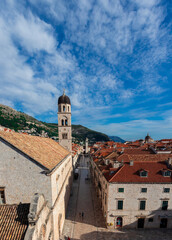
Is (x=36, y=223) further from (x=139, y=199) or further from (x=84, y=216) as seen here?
(x=139, y=199)

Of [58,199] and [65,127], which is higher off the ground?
[65,127]

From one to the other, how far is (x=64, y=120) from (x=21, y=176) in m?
21.8

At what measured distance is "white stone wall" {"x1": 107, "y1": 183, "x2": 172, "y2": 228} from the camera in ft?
63.5

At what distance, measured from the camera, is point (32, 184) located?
503 inches

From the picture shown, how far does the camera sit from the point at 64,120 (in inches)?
1326

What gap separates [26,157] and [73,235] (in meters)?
17.0

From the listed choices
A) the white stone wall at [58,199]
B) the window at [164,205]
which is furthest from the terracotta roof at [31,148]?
the window at [164,205]

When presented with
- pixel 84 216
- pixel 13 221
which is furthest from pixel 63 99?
pixel 84 216

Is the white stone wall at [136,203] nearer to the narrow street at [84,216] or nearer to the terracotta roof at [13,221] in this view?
the narrow street at [84,216]

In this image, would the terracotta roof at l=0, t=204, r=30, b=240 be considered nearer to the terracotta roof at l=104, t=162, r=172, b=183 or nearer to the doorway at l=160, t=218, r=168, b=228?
the terracotta roof at l=104, t=162, r=172, b=183

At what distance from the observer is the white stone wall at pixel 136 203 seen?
19.4 meters

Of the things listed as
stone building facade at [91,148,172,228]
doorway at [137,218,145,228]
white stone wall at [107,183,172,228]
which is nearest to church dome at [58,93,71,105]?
stone building facade at [91,148,172,228]

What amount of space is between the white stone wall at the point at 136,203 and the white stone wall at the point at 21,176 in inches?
483

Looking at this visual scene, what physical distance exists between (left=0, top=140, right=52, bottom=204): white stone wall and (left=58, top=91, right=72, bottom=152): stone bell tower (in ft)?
69.4
